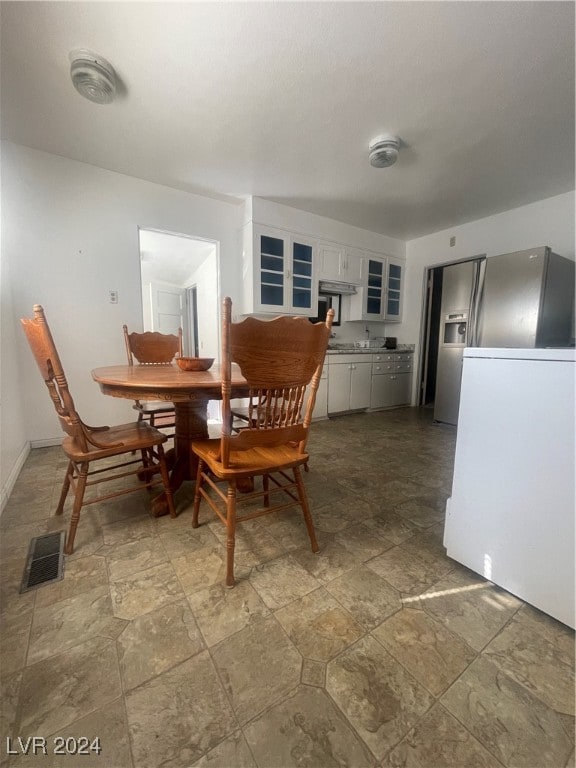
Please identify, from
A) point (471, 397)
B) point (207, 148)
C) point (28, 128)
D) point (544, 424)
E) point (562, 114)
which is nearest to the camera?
point (544, 424)

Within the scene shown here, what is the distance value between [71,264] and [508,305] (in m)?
4.14

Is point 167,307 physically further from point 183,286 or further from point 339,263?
point 339,263

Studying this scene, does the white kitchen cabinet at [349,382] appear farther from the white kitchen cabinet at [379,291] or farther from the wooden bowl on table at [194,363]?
the wooden bowl on table at [194,363]

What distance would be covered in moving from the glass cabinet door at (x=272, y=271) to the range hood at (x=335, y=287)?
0.72m

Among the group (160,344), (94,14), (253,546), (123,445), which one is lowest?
(253,546)

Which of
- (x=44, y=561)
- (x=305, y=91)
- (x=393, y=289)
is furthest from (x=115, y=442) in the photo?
(x=393, y=289)

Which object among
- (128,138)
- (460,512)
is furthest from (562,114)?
(128,138)

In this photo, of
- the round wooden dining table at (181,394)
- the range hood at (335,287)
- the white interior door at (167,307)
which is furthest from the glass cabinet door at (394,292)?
the white interior door at (167,307)

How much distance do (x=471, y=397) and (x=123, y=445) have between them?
5.13ft

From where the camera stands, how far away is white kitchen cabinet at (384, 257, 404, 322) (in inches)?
176

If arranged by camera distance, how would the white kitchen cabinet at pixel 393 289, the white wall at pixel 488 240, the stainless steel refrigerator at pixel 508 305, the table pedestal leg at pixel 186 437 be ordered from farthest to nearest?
the white kitchen cabinet at pixel 393 289, the white wall at pixel 488 240, the stainless steel refrigerator at pixel 508 305, the table pedestal leg at pixel 186 437

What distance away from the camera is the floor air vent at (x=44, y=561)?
1.17 meters

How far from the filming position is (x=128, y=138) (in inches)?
89.2

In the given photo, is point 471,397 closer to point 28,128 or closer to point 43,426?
point 43,426
